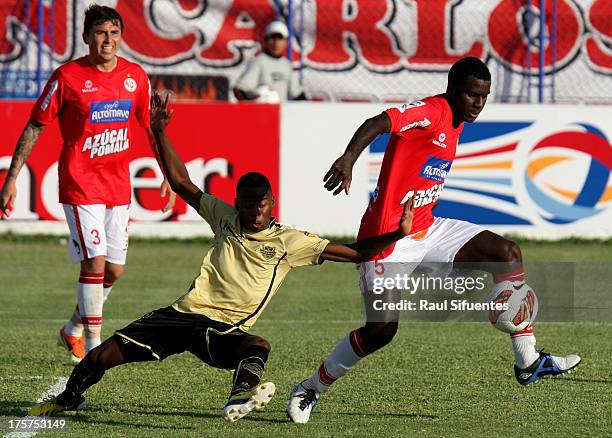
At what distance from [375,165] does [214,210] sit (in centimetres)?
870

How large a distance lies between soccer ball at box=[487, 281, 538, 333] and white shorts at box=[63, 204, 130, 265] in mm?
2899

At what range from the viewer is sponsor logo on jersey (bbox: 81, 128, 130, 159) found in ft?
29.3

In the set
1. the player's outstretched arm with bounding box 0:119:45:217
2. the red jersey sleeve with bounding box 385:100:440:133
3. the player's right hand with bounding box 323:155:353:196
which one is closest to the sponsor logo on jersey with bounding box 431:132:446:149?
the red jersey sleeve with bounding box 385:100:440:133

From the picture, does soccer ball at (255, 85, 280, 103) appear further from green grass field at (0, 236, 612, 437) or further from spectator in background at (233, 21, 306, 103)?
green grass field at (0, 236, 612, 437)

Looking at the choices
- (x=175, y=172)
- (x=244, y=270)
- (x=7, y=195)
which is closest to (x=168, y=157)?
(x=175, y=172)

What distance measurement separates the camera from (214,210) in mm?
7035

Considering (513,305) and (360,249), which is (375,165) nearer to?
(513,305)

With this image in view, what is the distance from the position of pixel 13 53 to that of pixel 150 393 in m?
11.5

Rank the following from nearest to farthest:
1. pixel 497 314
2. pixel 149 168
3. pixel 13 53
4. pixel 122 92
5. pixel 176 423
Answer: pixel 176 423 < pixel 497 314 < pixel 122 92 < pixel 149 168 < pixel 13 53

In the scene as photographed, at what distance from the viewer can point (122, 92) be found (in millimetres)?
9008

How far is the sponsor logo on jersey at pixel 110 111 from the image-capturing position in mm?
8883

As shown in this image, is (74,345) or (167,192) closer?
(167,192)

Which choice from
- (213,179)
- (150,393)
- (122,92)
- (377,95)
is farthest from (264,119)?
(150,393)

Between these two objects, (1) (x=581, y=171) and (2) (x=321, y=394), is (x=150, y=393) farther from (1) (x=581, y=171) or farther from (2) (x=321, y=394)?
(1) (x=581, y=171)
